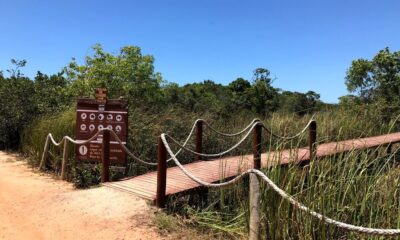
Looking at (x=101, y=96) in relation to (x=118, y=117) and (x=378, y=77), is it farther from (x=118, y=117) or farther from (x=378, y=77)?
(x=378, y=77)

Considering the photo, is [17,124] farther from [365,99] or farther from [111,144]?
[365,99]

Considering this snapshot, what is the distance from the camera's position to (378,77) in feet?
68.9

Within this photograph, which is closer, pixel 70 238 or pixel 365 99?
pixel 70 238

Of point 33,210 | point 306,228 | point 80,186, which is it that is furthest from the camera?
point 80,186

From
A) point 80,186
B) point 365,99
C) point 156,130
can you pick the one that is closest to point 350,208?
point 80,186

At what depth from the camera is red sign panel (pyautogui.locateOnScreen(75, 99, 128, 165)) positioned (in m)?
9.20

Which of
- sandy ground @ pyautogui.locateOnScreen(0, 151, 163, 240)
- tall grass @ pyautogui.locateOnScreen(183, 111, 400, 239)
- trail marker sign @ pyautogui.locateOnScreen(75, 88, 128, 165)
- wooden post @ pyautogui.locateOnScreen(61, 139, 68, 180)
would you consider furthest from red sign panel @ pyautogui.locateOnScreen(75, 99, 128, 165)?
tall grass @ pyautogui.locateOnScreen(183, 111, 400, 239)

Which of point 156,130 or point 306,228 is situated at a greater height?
point 156,130

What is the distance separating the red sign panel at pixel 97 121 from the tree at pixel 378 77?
1453cm

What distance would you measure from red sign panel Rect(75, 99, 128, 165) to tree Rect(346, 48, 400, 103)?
572 inches

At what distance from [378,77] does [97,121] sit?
15830 mm

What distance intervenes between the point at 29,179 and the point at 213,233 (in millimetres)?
5434

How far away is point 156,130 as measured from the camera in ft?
36.5

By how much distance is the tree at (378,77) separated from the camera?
67.1 feet
